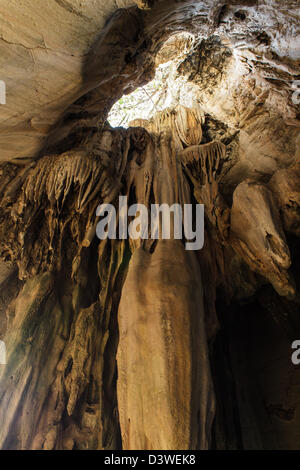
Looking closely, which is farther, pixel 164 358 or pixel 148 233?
pixel 148 233

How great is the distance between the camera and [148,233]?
2848 millimetres

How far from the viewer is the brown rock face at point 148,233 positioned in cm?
204

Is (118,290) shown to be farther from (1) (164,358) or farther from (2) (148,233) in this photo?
(1) (164,358)

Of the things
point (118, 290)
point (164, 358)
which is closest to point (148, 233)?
point (118, 290)

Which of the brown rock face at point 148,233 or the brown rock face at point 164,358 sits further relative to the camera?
the brown rock face at point 148,233

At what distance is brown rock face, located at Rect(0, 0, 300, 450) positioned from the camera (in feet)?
6.71

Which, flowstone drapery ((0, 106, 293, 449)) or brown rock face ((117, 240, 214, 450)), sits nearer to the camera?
brown rock face ((117, 240, 214, 450))

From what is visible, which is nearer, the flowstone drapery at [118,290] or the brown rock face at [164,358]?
the brown rock face at [164,358]

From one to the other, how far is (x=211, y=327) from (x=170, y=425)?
1111mm

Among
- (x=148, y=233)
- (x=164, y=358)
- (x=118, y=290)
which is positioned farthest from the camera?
(x=118, y=290)

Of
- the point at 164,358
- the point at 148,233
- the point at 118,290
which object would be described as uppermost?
the point at 148,233

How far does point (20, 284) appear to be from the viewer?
331 centimetres

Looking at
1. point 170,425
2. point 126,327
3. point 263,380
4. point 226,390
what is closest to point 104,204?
point 126,327

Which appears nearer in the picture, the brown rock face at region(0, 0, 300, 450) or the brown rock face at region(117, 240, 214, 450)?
the brown rock face at region(117, 240, 214, 450)
